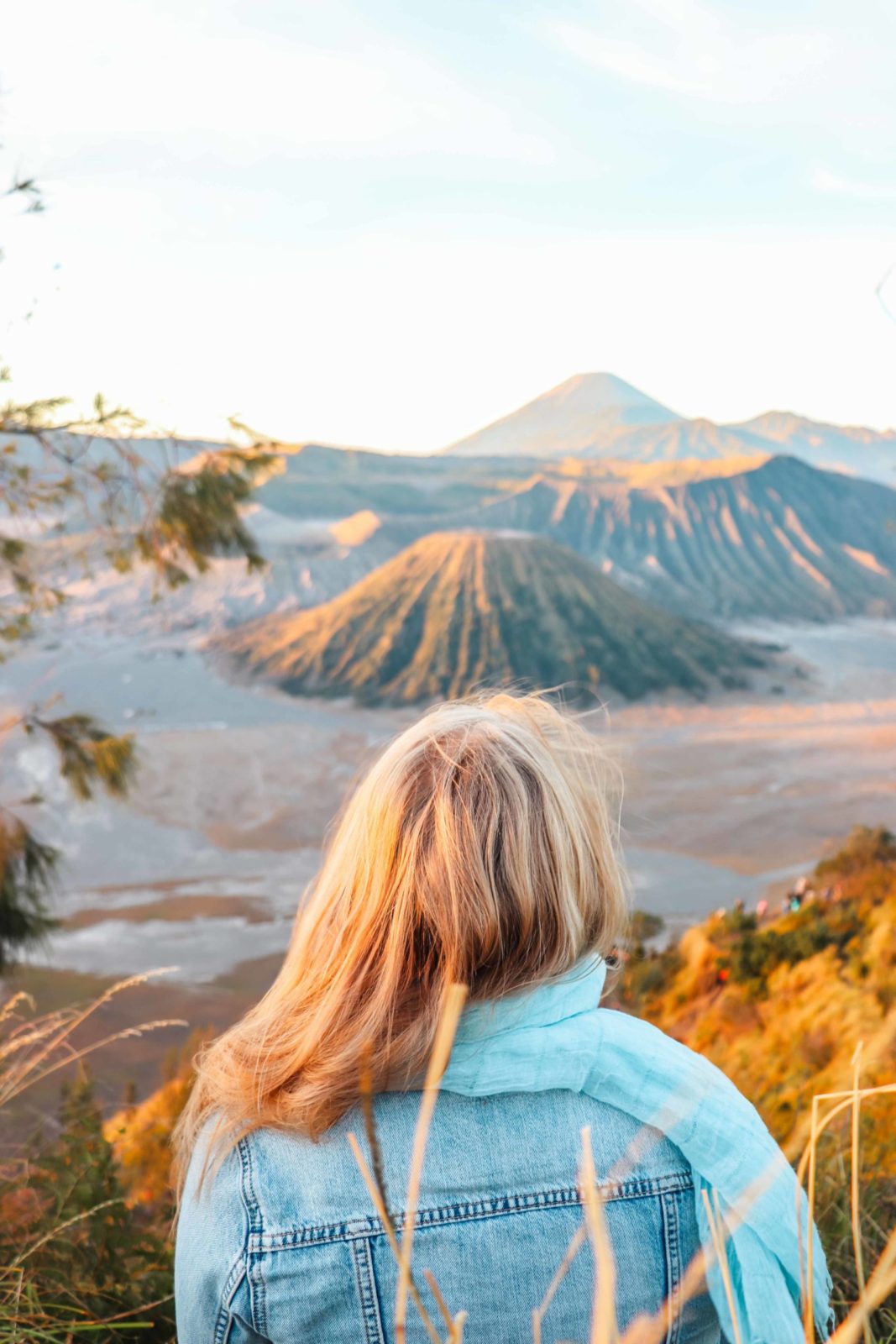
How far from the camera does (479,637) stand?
1919cm

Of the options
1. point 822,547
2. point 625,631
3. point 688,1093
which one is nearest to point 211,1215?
point 688,1093

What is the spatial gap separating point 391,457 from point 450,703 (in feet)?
86.2

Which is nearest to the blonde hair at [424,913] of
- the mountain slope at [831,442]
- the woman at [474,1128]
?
the woman at [474,1128]

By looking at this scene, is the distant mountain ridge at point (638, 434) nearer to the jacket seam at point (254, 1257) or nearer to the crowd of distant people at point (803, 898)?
the crowd of distant people at point (803, 898)

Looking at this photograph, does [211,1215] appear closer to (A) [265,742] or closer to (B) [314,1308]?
(B) [314,1308]

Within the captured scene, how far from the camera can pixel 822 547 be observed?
2411cm

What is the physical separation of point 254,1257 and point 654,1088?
0.29 meters

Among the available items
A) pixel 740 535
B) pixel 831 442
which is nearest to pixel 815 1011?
pixel 740 535

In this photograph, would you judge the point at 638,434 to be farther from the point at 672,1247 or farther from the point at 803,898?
the point at 672,1247

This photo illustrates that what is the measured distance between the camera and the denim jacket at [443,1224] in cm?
66

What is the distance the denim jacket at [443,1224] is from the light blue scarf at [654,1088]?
0.02 m

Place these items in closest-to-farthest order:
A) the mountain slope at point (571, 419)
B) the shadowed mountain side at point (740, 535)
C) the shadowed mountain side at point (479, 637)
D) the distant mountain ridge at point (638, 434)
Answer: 1. the shadowed mountain side at point (479, 637)
2. the shadowed mountain side at point (740, 535)
3. the distant mountain ridge at point (638, 434)
4. the mountain slope at point (571, 419)

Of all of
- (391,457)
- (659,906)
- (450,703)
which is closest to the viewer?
(450,703)

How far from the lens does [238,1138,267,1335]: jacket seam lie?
0.66m
